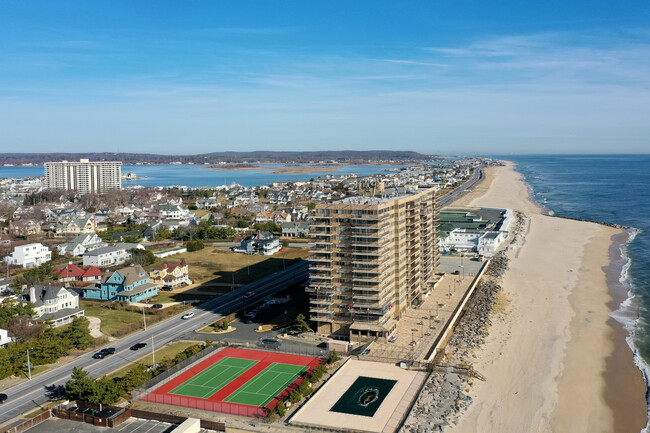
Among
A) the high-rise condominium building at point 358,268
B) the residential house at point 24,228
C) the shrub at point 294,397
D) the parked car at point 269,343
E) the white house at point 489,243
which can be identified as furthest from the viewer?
the residential house at point 24,228

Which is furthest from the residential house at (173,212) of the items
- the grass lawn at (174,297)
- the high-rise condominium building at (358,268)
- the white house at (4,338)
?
the high-rise condominium building at (358,268)

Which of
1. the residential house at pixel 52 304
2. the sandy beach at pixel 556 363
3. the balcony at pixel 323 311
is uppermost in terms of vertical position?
the balcony at pixel 323 311

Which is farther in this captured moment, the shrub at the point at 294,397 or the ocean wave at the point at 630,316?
the ocean wave at the point at 630,316

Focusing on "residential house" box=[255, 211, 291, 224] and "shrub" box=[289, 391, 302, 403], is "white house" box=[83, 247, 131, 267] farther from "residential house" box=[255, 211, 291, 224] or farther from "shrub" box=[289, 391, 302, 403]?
"shrub" box=[289, 391, 302, 403]

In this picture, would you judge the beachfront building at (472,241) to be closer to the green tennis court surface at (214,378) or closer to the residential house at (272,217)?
the residential house at (272,217)

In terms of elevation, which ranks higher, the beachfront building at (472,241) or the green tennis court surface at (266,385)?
the beachfront building at (472,241)

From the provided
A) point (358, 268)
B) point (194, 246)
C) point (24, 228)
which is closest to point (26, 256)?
point (194, 246)

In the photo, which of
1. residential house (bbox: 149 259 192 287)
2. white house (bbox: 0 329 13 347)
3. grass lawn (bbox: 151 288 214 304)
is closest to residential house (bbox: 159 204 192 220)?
residential house (bbox: 149 259 192 287)
